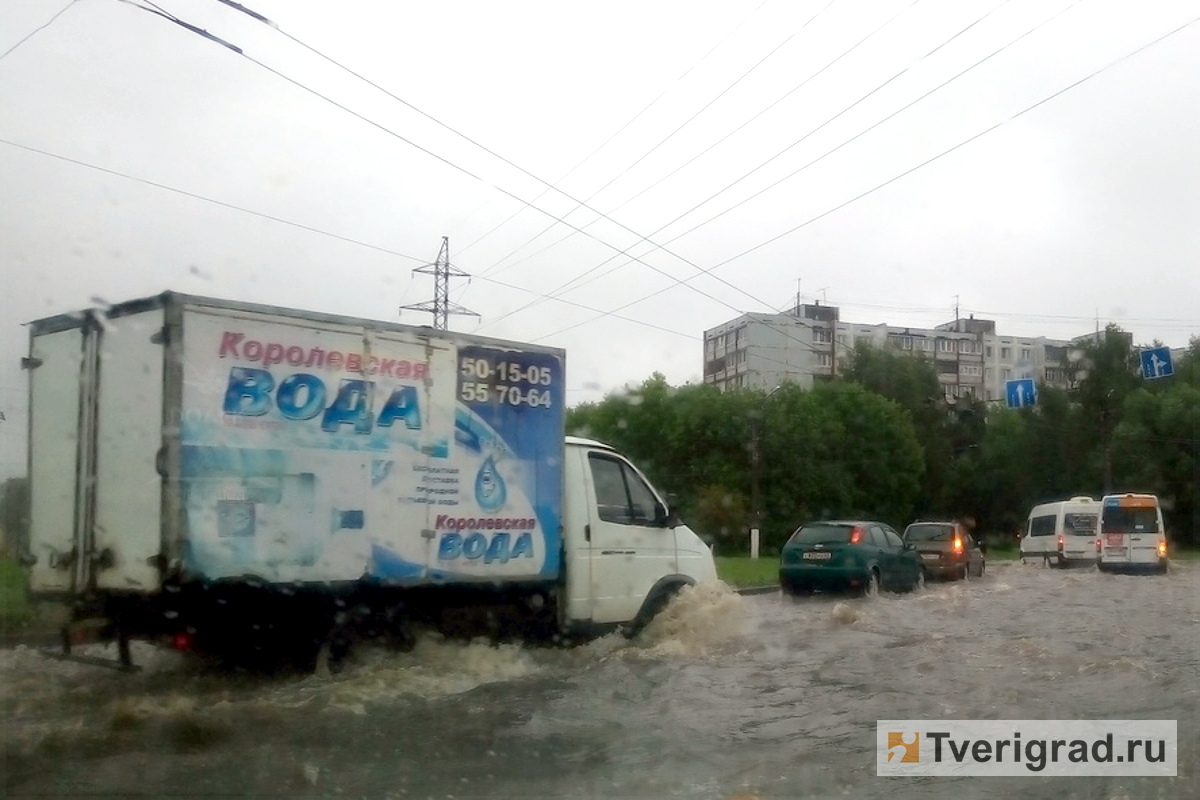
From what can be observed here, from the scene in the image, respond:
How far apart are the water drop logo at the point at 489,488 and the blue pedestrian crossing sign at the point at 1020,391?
25578 millimetres

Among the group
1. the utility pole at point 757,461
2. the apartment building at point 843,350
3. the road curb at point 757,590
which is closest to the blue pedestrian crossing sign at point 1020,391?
the utility pole at point 757,461

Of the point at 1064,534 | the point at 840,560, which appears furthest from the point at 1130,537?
the point at 840,560

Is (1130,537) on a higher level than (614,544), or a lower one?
lower

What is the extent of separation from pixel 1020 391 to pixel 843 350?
4656cm

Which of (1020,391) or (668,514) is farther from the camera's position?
(1020,391)

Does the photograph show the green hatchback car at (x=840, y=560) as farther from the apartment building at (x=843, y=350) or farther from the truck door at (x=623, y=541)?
the apartment building at (x=843, y=350)

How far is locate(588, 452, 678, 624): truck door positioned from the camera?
10.5 m

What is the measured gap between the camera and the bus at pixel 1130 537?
3175 centimetres

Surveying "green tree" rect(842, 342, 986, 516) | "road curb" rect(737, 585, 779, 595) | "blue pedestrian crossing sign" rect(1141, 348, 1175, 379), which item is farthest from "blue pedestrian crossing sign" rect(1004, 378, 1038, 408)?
"green tree" rect(842, 342, 986, 516)

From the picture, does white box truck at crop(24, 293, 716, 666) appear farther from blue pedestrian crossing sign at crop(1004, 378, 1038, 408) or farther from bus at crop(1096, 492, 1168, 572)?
bus at crop(1096, 492, 1168, 572)

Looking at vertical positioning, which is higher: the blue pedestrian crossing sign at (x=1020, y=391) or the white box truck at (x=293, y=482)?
the blue pedestrian crossing sign at (x=1020, y=391)

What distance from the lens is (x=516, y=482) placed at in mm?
9875

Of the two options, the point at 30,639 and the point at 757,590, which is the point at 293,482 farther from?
the point at 757,590

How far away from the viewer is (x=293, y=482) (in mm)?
8414
